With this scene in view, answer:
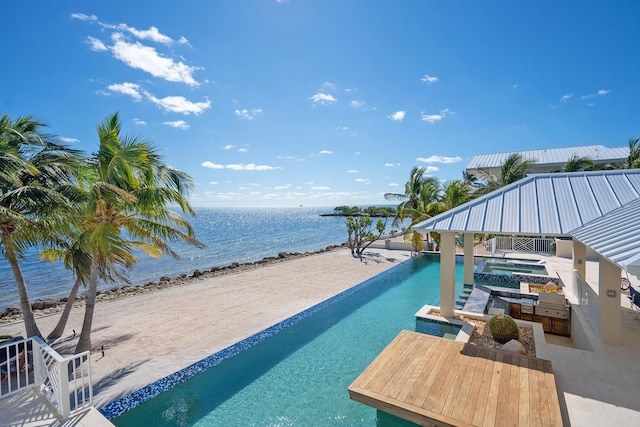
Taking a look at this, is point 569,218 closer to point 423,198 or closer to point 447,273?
point 447,273

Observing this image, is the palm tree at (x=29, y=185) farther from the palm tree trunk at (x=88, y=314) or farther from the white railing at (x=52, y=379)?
the white railing at (x=52, y=379)

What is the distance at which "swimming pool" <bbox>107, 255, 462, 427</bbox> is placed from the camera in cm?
466

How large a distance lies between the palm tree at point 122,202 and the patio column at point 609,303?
330 inches

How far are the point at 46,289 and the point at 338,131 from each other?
21.0 metres

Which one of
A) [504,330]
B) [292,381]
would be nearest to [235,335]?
[292,381]

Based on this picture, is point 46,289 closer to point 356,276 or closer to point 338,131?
point 356,276

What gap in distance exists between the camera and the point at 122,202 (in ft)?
19.8

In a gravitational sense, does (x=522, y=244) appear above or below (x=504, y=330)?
above

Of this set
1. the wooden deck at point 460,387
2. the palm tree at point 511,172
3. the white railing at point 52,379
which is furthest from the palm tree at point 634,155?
the white railing at point 52,379

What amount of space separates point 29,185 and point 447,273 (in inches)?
349

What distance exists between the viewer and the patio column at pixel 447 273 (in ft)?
24.4

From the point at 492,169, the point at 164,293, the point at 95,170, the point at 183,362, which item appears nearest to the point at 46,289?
the point at 164,293

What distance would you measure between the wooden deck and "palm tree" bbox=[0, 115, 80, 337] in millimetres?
6044

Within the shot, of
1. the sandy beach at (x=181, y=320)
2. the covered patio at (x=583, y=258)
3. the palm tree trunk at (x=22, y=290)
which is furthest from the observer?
the sandy beach at (x=181, y=320)
